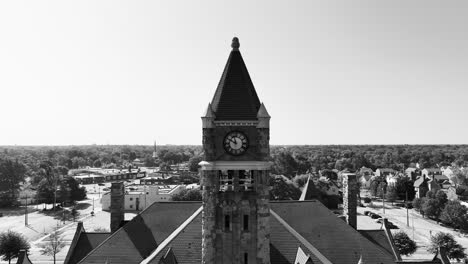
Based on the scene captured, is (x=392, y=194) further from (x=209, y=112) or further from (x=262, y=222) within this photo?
(x=209, y=112)

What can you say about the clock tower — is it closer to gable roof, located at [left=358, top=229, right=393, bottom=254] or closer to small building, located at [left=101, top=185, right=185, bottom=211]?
gable roof, located at [left=358, top=229, right=393, bottom=254]

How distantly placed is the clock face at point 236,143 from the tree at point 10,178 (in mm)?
132416

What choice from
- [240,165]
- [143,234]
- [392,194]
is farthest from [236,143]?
[392,194]

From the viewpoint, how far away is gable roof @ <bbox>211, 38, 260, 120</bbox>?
2317 centimetres

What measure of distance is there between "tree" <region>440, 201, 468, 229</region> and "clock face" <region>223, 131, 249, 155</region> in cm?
8286

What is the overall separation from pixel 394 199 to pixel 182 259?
114 metres

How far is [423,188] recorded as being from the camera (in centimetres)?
11994

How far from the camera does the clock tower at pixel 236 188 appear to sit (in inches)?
894

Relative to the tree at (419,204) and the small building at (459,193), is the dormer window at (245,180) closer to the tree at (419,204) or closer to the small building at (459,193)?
the tree at (419,204)

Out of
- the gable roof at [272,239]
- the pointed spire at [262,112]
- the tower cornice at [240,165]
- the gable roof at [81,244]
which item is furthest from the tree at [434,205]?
the gable roof at [81,244]

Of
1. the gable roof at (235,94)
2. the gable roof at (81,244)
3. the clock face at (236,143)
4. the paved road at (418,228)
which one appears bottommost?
the paved road at (418,228)

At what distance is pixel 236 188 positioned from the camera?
22812 mm

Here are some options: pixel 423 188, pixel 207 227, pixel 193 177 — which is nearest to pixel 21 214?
pixel 193 177

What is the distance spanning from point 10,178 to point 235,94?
487ft
